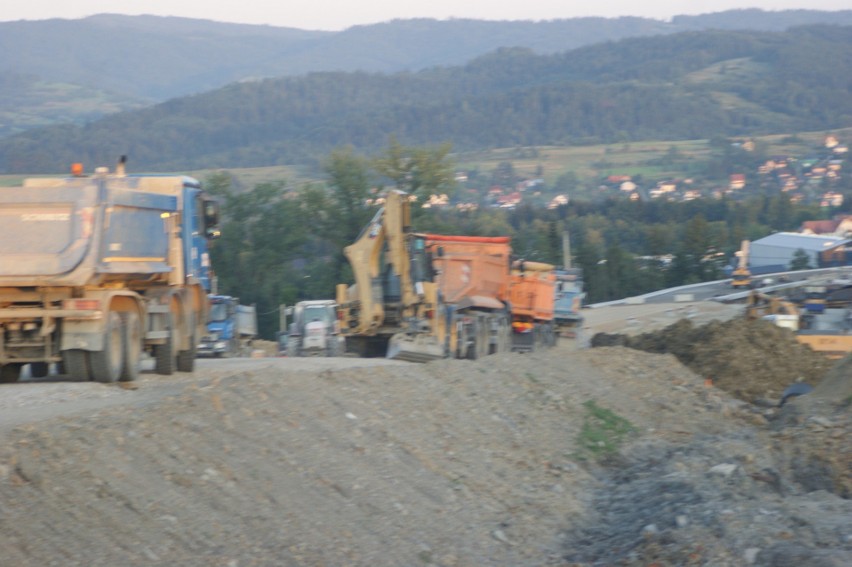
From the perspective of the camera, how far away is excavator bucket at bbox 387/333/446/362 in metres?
21.0

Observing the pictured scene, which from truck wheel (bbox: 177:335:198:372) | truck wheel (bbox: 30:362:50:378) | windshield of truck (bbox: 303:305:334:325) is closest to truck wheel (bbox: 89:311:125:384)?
truck wheel (bbox: 30:362:50:378)

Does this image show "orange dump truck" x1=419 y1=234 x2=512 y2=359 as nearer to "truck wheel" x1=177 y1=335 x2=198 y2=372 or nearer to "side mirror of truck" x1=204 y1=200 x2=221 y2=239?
"side mirror of truck" x1=204 y1=200 x2=221 y2=239

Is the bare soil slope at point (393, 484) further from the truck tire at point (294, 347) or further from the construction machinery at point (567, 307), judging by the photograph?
the construction machinery at point (567, 307)

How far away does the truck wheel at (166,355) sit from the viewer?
52.4ft

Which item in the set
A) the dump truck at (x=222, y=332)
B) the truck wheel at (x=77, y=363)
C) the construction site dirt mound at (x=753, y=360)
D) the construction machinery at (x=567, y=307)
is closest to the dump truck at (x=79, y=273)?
the truck wheel at (x=77, y=363)

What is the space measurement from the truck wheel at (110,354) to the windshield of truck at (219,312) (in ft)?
54.2

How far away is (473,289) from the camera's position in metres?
25.5

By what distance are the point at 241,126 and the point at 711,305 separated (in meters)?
143

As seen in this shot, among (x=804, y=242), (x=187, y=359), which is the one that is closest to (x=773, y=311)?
(x=187, y=359)

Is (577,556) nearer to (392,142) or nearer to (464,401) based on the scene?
(464,401)

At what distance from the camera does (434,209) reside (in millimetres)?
67000

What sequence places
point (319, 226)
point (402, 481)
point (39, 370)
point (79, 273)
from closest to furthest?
point (402, 481), point (79, 273), point (39, 370), point (319, 226)

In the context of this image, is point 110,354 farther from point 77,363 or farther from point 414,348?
point 414,348

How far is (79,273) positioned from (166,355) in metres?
2.78
